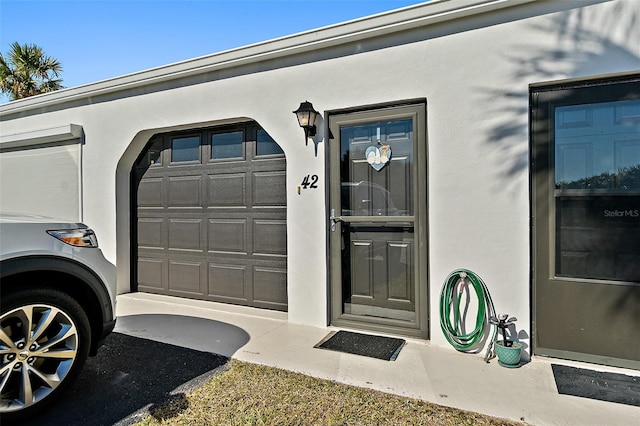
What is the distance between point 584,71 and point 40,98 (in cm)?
725

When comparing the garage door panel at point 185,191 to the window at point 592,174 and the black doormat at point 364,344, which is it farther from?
the window at point 592,174

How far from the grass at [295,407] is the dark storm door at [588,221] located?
1249 mm

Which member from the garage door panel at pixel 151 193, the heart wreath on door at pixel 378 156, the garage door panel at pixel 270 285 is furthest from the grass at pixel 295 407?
the garage door panel at pixel 151 193

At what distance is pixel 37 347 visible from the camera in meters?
2.07

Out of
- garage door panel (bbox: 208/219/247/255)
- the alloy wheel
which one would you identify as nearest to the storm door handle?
garage door panel (bbox: 208/219/247/255)

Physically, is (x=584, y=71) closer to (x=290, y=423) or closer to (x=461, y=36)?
(x=461, y=36)

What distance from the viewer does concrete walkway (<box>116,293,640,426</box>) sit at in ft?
7.28

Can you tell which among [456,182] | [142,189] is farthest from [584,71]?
[142,189]

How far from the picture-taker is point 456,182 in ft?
10.4

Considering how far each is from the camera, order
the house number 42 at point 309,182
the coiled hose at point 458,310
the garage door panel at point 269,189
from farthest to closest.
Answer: the garage door panel at point 269,189
the house number 42 at point 309,182
the coiled hose at point 458,310

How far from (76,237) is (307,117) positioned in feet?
7.45

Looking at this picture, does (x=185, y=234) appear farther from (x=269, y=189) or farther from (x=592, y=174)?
(x=592, y=174)

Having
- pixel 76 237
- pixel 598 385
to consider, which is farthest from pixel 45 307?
pixel 598 385

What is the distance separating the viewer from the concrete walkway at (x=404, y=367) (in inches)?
87.4
